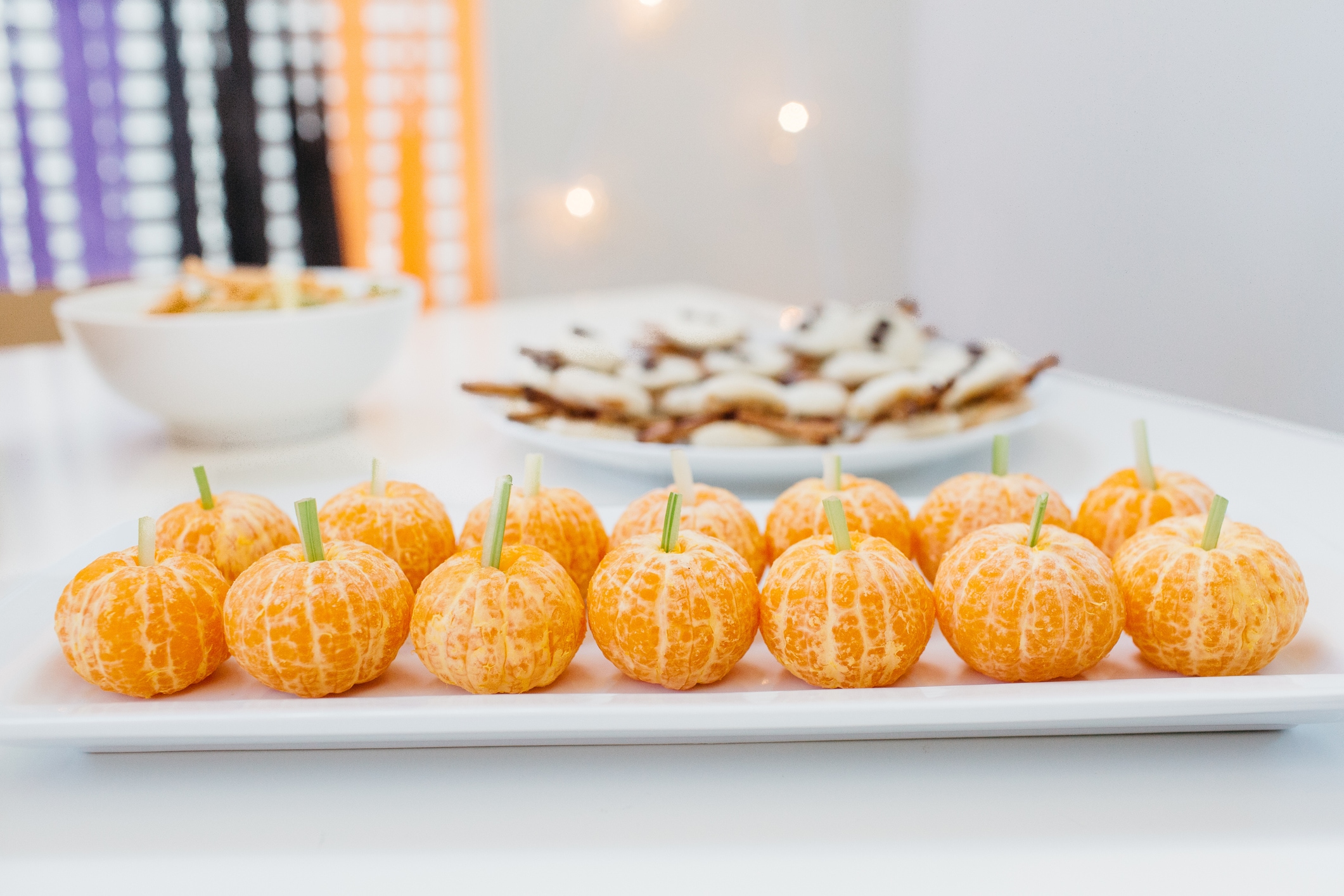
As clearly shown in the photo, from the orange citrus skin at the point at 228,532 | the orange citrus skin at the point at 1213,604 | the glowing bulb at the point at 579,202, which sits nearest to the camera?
the orange citrus skin at the point at 1213,604

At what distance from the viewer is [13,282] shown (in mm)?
3391

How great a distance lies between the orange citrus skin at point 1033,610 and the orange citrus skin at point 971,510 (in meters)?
0.10

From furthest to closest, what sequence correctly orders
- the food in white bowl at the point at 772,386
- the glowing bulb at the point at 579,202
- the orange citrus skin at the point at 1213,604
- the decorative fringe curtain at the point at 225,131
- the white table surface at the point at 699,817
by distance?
the glowing bulb at the point at 579,202 → the decorative fringe curtain at the point at 225,131 → the food in white bowl at the point at 772,386 → the orange citrus skin at the point at 1213,604 → the white table surface at the point at 699,817

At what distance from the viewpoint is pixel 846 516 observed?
701 mm

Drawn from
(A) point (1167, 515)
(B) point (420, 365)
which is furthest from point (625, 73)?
(A) point (1167, 515)

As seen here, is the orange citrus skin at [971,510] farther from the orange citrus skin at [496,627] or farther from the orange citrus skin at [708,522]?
the orange citrus skin at [496,627]

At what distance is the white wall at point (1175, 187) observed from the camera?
880 mm

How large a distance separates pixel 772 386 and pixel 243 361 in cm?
54

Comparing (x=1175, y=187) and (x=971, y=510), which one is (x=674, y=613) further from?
(x=1175, y=187)

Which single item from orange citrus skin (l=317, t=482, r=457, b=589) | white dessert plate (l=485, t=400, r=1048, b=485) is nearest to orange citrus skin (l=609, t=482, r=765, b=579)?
orange citrus skin (l=317, t=482, r=457, b=589)

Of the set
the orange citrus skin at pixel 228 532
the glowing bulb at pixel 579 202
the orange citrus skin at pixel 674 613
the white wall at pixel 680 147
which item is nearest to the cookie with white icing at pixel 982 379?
the orange citrus skin at pixel 674 613

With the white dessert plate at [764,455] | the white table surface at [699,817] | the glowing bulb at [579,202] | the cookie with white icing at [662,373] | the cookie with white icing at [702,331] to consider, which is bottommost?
the white table surface at [699,817]

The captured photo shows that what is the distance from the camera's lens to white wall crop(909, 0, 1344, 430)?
0.88 meters

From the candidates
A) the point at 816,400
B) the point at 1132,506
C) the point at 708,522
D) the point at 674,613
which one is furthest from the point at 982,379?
the point at 674,613
